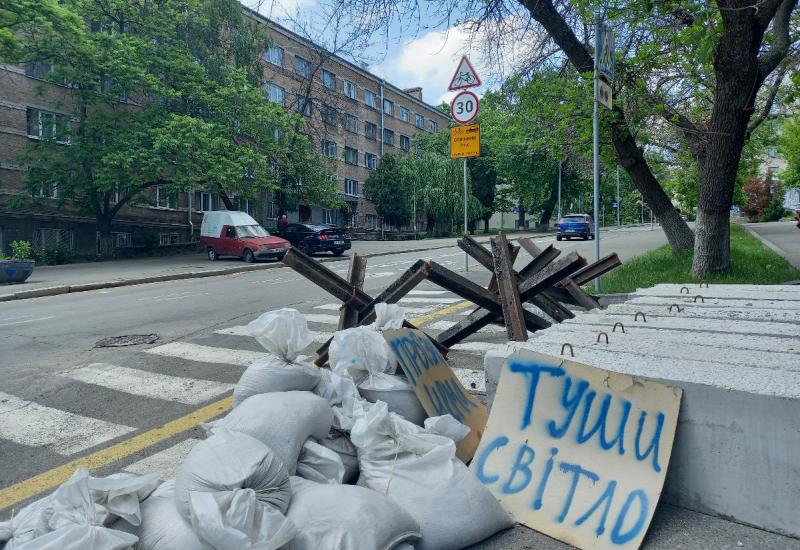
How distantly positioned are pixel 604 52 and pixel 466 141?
4779 mm

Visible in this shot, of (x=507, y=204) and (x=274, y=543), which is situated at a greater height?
(x=507, y=204)

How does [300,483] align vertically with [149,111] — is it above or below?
below

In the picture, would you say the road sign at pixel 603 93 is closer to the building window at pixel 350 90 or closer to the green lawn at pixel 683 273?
the green lawn at pixel 683 273

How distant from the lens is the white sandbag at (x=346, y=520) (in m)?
2.09

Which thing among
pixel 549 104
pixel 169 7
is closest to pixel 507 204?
pixel 169 7

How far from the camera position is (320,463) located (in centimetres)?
262

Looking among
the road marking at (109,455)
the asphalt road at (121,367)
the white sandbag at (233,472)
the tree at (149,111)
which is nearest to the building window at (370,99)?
the tree at (149,111)

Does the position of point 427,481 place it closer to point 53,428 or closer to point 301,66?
point 53,428

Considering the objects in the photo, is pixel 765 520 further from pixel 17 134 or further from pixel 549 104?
Answer: pixel 17 134

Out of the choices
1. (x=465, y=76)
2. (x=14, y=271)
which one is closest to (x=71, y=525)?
(x=465, y=76)

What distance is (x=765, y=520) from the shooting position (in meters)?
2.45

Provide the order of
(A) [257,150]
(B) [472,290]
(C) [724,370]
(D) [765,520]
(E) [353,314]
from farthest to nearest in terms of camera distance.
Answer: (A) [257,150] → (E) [353,314] → (B) [472,290] → (C) [724,370] → (D) [765,520]

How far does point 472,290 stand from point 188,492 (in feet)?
10.3

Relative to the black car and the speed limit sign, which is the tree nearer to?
the black car
